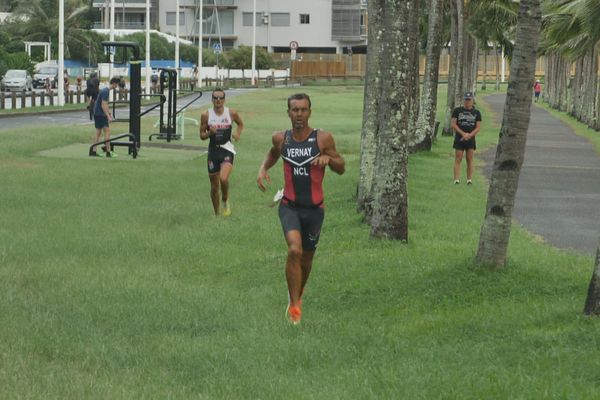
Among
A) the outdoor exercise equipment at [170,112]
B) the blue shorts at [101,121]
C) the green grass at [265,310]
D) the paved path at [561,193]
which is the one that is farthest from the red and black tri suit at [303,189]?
the outdoor exercise equipment at [170,112]

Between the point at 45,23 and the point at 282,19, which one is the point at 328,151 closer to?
the point at 45,23

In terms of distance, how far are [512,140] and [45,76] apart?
2531 inches

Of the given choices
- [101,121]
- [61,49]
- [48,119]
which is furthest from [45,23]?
[101,121]

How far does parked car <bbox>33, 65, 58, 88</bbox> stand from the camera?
71500mm

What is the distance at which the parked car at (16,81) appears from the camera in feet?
210

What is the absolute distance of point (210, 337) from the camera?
364 inches

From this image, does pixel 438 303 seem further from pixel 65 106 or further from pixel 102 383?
pixel 65 106

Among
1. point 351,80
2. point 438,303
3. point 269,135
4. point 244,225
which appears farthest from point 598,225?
point 351,80

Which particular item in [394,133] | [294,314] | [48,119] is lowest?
[48,119]

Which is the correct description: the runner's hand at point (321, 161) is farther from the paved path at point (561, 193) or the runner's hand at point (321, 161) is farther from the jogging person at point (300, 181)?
the paved path at point (561, 193)

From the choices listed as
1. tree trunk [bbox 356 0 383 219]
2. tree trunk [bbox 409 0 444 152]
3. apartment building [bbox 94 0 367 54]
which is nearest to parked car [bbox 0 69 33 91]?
tree trunk [bbox 409 0 444 152]

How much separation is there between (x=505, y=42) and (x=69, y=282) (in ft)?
157

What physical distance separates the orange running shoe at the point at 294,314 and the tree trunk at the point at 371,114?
20.6 feet

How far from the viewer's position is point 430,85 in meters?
32.3
